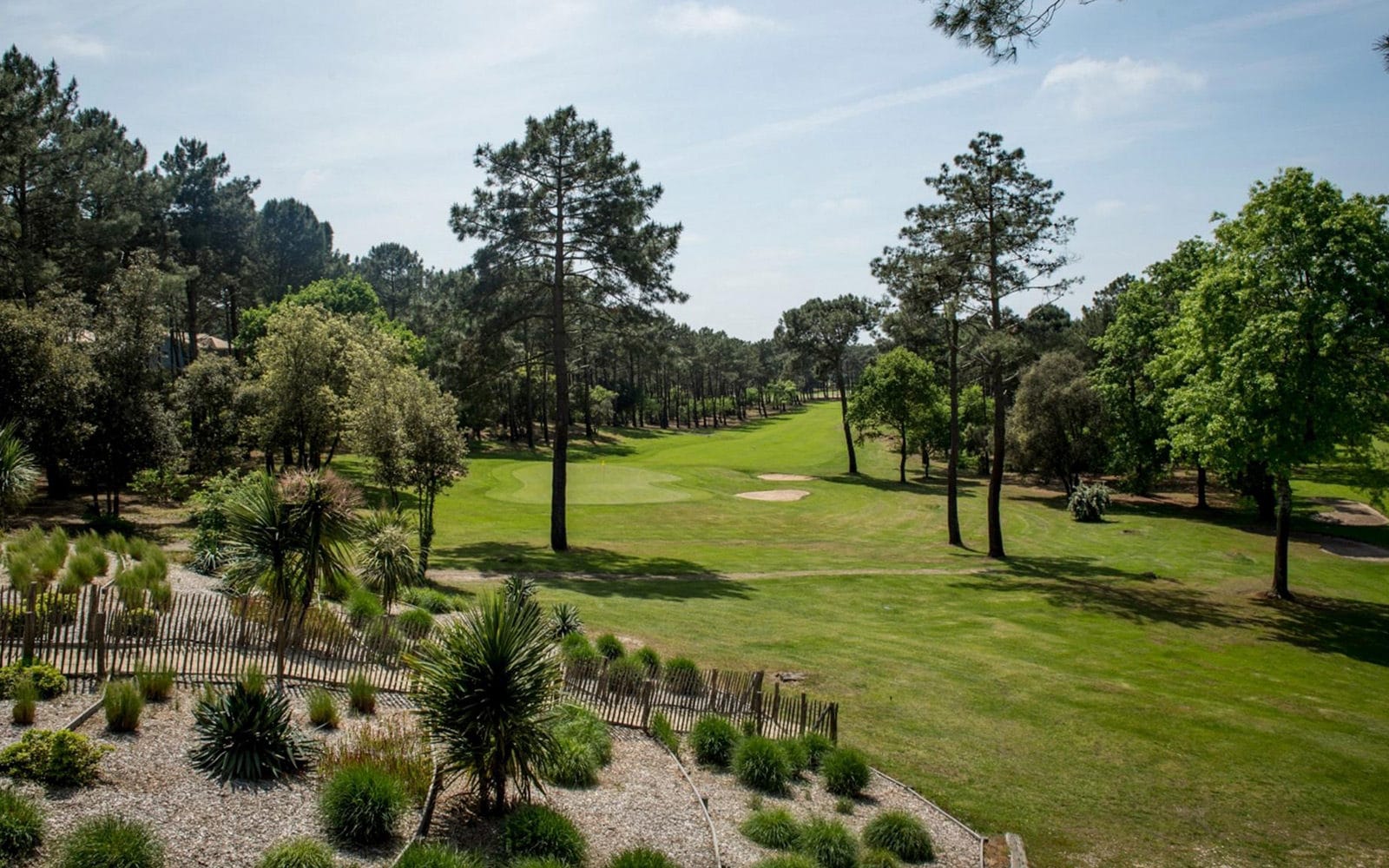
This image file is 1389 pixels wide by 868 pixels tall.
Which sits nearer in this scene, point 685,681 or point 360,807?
point 360,807

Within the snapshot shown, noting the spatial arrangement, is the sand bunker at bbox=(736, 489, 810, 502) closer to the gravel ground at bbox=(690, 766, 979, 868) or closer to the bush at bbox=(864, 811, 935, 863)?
the gravel ground at bbox=(690, 766, 979, 868)

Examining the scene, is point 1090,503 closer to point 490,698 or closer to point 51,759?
point 490,698

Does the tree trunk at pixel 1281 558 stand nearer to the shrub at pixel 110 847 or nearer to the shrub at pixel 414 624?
the shrub at pixel 414 624

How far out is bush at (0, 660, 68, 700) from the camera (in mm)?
10953

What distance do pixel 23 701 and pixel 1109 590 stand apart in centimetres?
3020

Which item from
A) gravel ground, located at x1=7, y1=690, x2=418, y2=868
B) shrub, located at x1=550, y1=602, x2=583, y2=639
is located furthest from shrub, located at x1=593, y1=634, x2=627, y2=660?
gravel ground, located at x1=7, y1=690, x2=418, y2=868

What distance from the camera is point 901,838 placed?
11.0 meters

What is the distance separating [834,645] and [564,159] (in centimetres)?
2156

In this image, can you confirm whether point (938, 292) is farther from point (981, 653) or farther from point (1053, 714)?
point (1053, 714)

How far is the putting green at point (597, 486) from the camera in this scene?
4794 centimetres

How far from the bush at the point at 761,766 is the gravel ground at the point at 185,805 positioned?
199 inches

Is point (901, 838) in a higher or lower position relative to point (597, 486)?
lower

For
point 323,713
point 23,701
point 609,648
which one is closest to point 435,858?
point 323,713

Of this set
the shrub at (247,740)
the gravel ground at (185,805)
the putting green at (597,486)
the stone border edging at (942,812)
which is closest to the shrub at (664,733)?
the stone border edging at (942,812)
